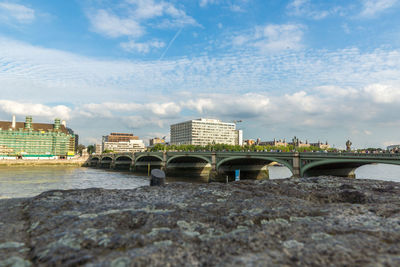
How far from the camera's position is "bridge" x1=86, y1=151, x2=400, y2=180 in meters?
34.3

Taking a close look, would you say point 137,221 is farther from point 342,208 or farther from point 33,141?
point 33,141

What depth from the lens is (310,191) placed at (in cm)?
889

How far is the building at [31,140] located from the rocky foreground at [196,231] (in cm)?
16810

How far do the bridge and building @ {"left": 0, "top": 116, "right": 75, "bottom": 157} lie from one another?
2603 inches

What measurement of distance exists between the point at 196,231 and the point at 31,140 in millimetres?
176281

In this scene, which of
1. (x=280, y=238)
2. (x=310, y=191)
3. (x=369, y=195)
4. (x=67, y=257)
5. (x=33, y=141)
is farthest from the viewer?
(x=33, y=141)

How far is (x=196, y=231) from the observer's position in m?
4.94

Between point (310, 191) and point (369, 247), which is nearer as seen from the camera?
point (369, 247)

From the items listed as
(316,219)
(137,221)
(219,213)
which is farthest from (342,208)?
(137,221)

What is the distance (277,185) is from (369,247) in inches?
234

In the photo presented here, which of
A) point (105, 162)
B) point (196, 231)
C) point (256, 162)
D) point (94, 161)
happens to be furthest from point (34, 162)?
point (196, 231)

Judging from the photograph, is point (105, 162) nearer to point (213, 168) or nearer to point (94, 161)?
point (94, 161)

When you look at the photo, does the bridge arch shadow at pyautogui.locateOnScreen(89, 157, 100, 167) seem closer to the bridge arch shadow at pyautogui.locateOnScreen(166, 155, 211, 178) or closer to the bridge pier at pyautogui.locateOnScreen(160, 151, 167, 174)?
the bridge pier at pyautogui.locateOnScreen(160, 151, 167, 174)

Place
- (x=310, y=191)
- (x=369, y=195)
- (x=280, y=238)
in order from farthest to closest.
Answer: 1. (x=310, y=191)
2. (x=369, y=195)
3. (x=280, y=238)
